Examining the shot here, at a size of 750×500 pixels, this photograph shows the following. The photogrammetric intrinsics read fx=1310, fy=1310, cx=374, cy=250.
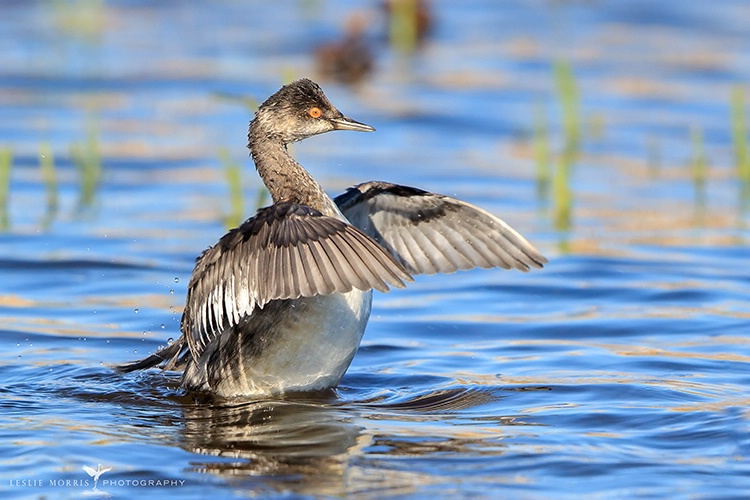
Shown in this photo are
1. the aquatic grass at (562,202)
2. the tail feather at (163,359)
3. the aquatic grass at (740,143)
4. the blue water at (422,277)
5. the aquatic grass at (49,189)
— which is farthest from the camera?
the aquatic grass at (740,143)

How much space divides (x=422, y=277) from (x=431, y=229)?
2233 millimetres

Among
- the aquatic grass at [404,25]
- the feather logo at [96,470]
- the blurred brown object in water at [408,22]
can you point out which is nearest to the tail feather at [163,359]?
the feather logo at [96,470]

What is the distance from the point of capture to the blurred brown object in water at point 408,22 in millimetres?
17672

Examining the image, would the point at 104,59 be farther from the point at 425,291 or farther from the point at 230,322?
the point at 230,322

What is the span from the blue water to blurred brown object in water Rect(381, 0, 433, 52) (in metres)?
0.27

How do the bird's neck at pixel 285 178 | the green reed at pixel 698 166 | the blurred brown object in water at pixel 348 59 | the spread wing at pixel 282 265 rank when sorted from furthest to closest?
the blurred brown object in water at pixel 348 59 < the green reed at pixel 698 166 < the bird's neck at pixel 285 178 < the spread wing at pixel 282 265

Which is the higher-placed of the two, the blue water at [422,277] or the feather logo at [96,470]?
the blue water at [422,277]

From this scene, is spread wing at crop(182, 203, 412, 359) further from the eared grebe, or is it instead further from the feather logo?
the feather logo

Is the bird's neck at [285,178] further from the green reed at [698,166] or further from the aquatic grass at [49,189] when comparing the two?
the green reed at [698,166]

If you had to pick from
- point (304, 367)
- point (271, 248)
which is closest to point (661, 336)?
point (304, 367)

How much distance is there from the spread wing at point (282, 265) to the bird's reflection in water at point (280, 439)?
0.45 meters

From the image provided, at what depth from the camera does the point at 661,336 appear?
26.2 feet

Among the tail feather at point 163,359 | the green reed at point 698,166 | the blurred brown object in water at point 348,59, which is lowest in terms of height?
the tail feather at point 163,359

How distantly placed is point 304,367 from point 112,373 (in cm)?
128
